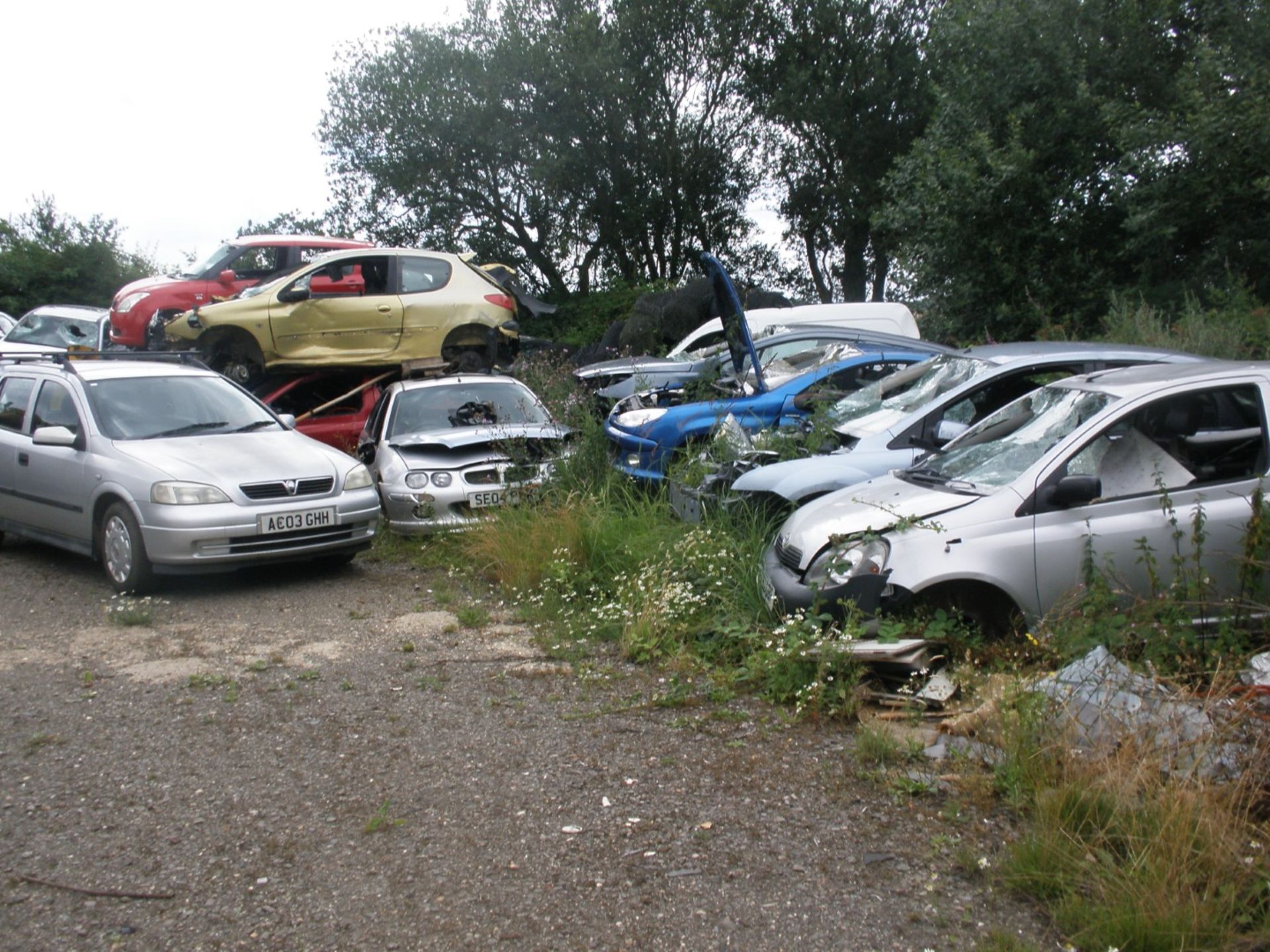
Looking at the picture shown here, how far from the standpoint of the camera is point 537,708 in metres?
5.42

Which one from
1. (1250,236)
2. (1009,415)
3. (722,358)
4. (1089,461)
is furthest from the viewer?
(1250,236)

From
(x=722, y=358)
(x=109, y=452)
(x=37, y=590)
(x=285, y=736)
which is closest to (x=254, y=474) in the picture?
(x=109, y=452)

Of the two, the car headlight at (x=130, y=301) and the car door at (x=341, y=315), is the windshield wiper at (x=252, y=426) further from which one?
the car headlight at (x=130, y=301)

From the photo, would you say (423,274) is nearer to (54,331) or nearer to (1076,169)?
(54,331)

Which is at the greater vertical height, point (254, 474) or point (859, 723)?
point (254, 474)

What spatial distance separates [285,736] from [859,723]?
8.20ft

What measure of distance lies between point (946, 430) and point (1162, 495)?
2499mm

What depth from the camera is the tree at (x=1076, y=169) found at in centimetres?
1466

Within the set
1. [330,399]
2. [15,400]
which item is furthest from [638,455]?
[330,399]

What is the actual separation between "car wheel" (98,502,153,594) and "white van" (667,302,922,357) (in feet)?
26.5

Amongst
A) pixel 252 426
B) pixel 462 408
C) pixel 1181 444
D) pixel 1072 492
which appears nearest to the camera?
pixel 1072 492

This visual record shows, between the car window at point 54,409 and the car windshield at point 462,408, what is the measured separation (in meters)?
2.62

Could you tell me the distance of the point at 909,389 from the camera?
8680 millimetres

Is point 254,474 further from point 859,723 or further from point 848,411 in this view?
point 859,723
